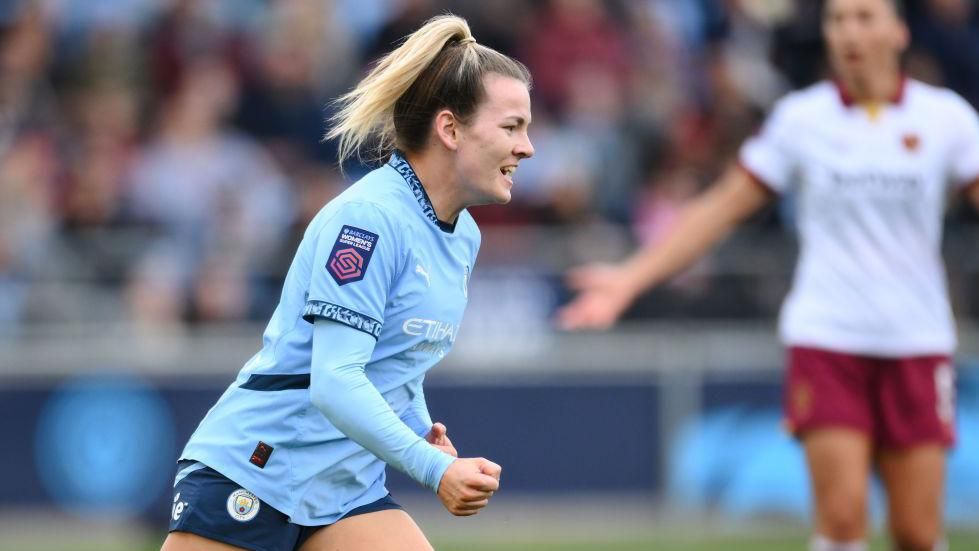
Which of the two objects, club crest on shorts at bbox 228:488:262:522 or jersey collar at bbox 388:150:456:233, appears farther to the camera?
jersey collar at bbox 388:150:456:233

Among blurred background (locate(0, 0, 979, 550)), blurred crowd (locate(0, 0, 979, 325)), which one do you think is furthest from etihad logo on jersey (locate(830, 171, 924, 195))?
blurred crowd (locate(0, 0, 979, 325))

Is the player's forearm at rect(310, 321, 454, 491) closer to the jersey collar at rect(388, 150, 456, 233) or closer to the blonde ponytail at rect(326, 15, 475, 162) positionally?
the jersey collar at rect(388, 150, 456, 233)

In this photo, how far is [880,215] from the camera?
6.67 m

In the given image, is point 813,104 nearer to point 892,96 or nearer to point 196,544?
point 892,96

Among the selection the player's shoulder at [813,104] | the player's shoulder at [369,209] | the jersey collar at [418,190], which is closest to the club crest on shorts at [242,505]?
the player's shoulder at [369,209]

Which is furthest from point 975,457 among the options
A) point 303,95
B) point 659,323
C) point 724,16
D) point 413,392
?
point 413,392

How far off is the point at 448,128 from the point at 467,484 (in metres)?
1.08

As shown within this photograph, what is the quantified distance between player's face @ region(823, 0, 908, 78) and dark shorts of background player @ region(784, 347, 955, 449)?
120 centimetres

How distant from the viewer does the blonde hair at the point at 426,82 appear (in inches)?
184

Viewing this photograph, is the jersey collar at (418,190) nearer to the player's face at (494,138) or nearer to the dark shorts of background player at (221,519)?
the player's face at (494,138)

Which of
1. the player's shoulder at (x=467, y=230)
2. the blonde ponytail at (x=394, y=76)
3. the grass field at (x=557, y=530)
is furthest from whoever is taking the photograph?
the grass field at (x=557, y=530)

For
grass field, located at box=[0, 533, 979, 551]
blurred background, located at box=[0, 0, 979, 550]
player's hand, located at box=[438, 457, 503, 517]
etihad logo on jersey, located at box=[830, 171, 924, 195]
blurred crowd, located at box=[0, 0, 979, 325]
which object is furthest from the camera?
blurred crowd, located at box=[0, 0, 979, 325]

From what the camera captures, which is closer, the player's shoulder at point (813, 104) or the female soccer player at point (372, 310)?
the female soccer player at point (372, 310)

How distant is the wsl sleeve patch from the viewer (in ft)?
14.4
